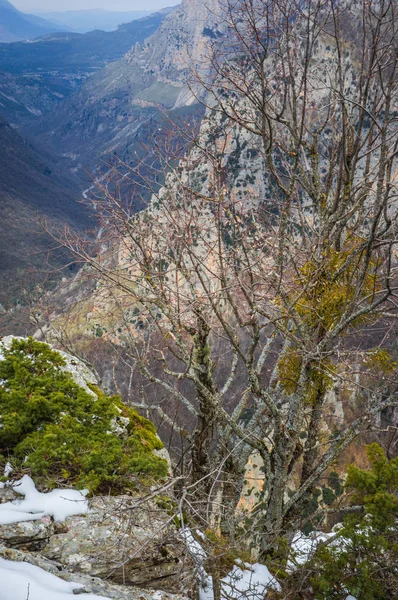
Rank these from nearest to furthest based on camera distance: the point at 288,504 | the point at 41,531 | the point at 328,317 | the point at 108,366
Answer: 1. the point at 41,531
2. the point at 328,317
3. the point at 288,504
4. the point at 108,366

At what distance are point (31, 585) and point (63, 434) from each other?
67.4 inches

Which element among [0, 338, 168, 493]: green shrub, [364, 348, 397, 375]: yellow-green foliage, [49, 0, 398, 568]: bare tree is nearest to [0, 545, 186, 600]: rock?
[0, 338, 168, 493]: green shrub

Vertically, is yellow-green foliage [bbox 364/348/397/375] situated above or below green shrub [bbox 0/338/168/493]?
above

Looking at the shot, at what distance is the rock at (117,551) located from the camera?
4.11m

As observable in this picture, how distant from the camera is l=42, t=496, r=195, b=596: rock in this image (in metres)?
4.11

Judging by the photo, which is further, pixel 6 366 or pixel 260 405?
pixel 260 405

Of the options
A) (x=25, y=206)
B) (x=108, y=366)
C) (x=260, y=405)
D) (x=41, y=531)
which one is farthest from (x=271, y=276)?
(x=25, y=206)

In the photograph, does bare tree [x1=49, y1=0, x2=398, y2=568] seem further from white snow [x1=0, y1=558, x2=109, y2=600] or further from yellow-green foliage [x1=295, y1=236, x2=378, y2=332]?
white snow [x1=0, y1=558, x2=109, y2=600]

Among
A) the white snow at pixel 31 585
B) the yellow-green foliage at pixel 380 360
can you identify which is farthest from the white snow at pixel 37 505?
the yellow-green foliage at pixel 380 360

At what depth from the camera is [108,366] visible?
69938 millimetres

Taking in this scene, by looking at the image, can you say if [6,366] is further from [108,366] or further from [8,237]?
[8,237]

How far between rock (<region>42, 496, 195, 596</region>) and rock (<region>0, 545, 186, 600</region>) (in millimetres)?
125

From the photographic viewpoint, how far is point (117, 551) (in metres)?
4.12

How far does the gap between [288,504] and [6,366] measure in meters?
4.54
